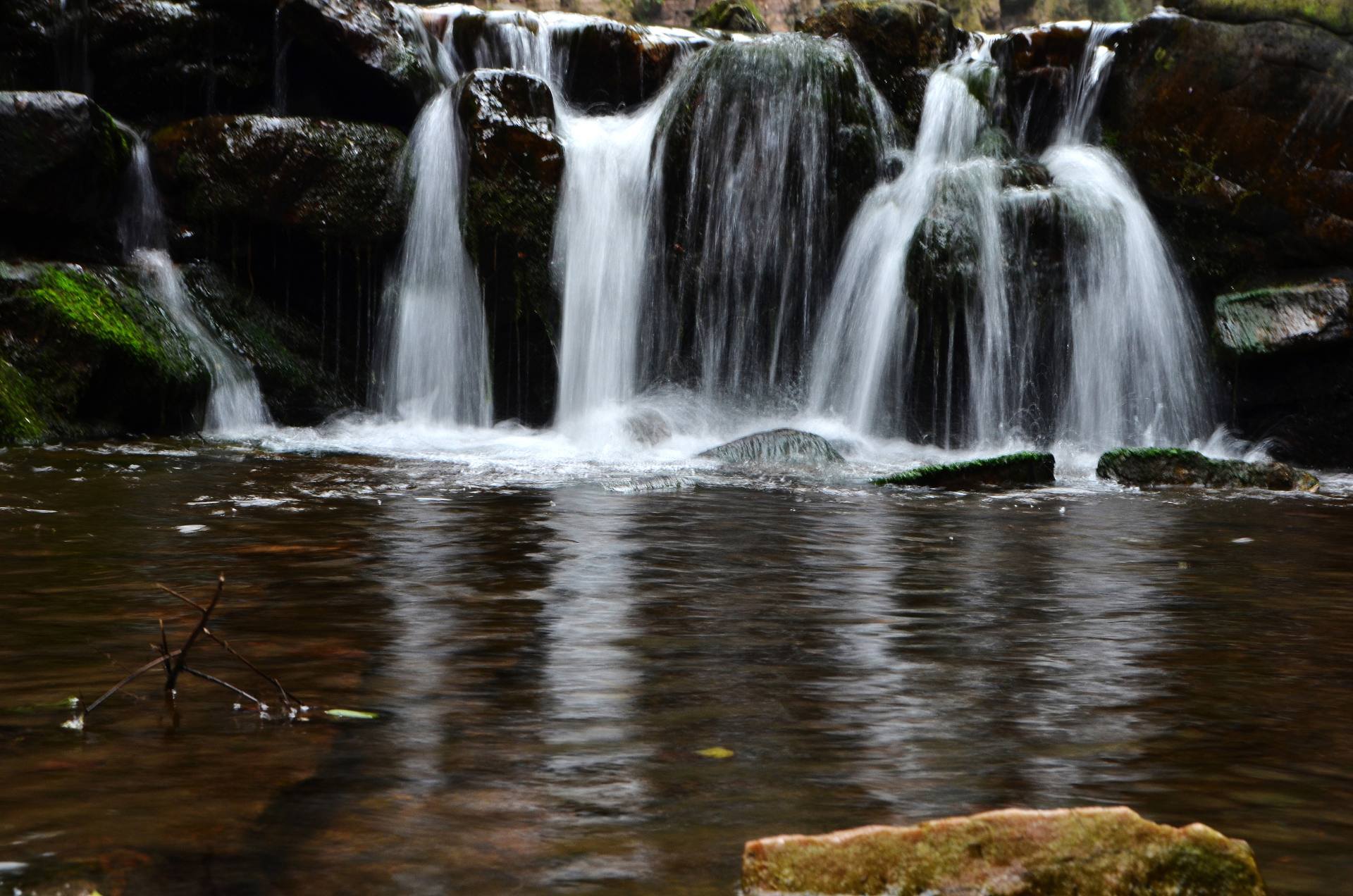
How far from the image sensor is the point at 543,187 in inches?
539

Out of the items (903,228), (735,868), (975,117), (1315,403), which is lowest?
(735,868)

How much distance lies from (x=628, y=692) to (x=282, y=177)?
11.3m

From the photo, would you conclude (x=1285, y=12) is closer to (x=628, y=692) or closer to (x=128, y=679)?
(x=628, y=692)

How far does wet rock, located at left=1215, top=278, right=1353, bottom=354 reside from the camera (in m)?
12.2

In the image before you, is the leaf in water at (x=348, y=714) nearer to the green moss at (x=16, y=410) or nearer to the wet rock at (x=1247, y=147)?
the green moss at (x=16, y=410)

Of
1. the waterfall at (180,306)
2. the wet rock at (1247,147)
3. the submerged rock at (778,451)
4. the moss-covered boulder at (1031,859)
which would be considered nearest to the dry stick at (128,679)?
the moss-covered boulder at (1031,859)

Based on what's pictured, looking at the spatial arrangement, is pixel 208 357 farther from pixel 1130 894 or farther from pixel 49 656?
pixel 1130 894

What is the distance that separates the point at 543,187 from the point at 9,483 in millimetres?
6914

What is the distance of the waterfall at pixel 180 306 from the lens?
12.7 m

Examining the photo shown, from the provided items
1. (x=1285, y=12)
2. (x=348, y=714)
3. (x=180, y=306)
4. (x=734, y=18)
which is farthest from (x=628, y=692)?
(x=734, y=18)

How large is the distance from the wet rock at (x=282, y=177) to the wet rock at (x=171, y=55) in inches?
44.8

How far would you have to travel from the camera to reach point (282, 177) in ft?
43.9

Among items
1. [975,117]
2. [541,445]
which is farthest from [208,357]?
[975,117]

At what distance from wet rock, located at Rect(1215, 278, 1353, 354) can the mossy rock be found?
12.8 feet
